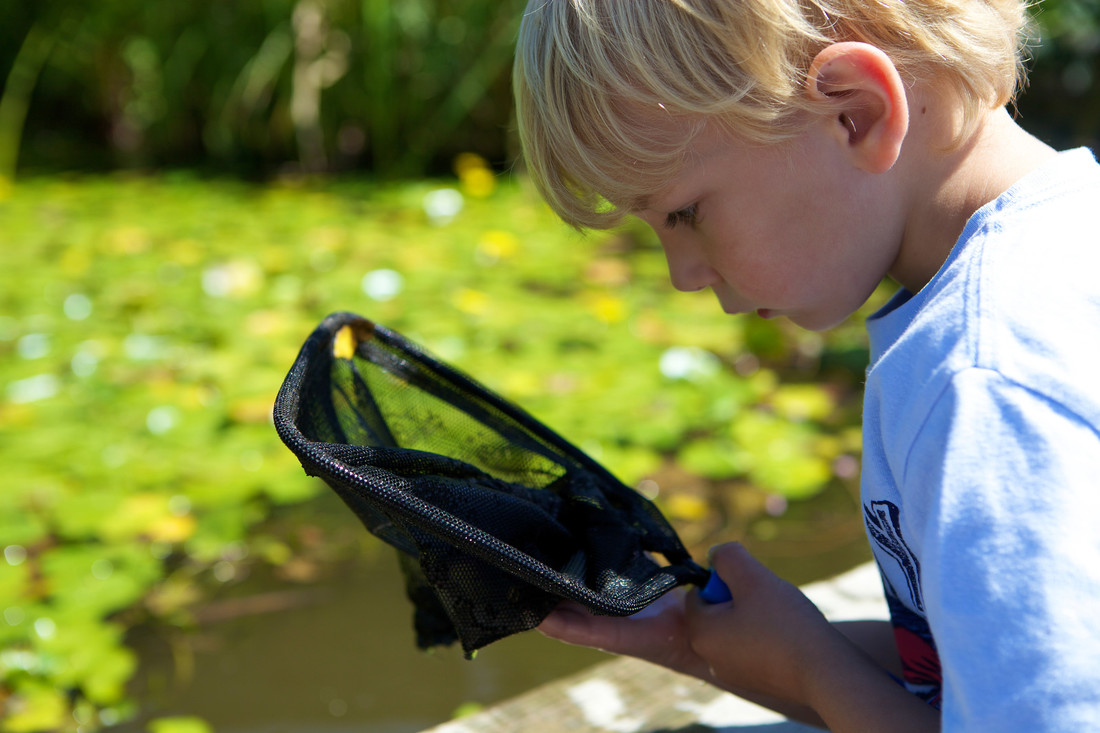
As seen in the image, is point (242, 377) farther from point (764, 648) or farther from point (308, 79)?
point (308, 79)

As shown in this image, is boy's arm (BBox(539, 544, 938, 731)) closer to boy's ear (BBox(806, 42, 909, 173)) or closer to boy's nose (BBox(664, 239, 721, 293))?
boy's nose (BBox(664, 239, 721, 293))

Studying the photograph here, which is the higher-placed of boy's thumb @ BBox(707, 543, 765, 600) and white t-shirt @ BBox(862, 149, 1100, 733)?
white t-shirt @ BBox(862, 149, 1100, 733)

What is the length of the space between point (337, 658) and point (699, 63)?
40.0 inches

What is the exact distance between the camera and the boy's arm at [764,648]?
0.81m

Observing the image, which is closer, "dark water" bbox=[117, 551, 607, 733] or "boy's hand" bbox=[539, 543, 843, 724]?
"boy's hand" bbox=[539, 543, 843, 724]

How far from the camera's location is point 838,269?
0.85m

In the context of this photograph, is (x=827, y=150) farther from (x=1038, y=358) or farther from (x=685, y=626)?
(x=685, y=626)

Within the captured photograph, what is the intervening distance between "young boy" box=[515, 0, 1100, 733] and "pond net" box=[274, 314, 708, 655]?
0.07 m

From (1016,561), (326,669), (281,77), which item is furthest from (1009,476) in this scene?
(281,77)

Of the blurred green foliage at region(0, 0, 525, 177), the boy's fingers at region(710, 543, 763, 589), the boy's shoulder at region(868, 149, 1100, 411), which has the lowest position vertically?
the blurred green foliage at region(0, 0, 525, 177)

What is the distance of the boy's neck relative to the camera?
81cm

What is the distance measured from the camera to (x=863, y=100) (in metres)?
0.77

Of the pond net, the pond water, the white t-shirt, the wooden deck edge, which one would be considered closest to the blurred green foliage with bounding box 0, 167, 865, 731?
the pond water

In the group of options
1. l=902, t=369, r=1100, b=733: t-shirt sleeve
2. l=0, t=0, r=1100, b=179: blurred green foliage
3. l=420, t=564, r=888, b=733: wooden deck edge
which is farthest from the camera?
l=0, t=0, r=1100, b=179: blurred green foliage
